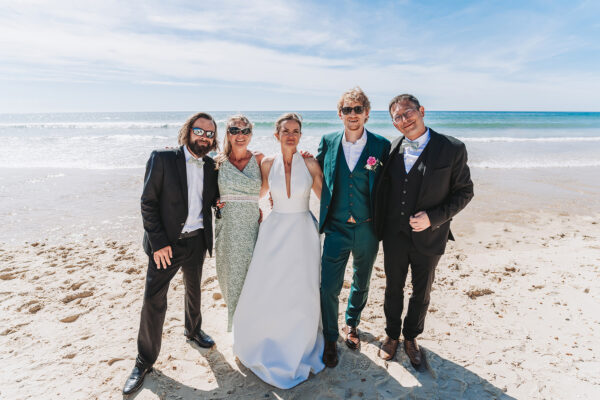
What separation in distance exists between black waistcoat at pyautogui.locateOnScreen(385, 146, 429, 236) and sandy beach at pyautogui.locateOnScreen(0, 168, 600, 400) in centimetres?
147

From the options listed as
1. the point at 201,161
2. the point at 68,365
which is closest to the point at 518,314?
the point at 201,161

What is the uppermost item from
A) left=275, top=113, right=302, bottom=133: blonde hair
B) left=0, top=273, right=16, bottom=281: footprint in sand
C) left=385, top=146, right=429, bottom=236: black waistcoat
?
left=275, top=113, right=302, bottom=133: blonde hair

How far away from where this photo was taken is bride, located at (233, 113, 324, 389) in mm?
3270

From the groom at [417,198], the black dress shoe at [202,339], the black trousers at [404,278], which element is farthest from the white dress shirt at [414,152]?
the black dress shoe at [202,339]

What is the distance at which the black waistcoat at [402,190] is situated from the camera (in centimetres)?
308

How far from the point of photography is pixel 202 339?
3.70 metres

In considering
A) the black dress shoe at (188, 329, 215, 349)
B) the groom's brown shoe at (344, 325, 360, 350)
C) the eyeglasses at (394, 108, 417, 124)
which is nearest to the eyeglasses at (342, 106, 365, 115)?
the eyeglasses at (394, 108, 417, 124)

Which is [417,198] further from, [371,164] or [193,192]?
→ [193,192]

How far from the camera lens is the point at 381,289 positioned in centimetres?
483

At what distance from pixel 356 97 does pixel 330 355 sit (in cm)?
263

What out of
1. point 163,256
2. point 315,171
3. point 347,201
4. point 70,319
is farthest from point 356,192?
point 70,319

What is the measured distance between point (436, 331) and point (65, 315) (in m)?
4.55

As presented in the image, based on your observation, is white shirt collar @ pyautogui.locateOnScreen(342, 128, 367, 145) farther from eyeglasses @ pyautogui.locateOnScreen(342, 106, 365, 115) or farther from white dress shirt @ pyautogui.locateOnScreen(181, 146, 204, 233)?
white dress shirt @ pyautogui.locateOnScreen(181, 146, 204, 233)

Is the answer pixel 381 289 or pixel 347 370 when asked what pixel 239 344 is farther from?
pixel 381 289
